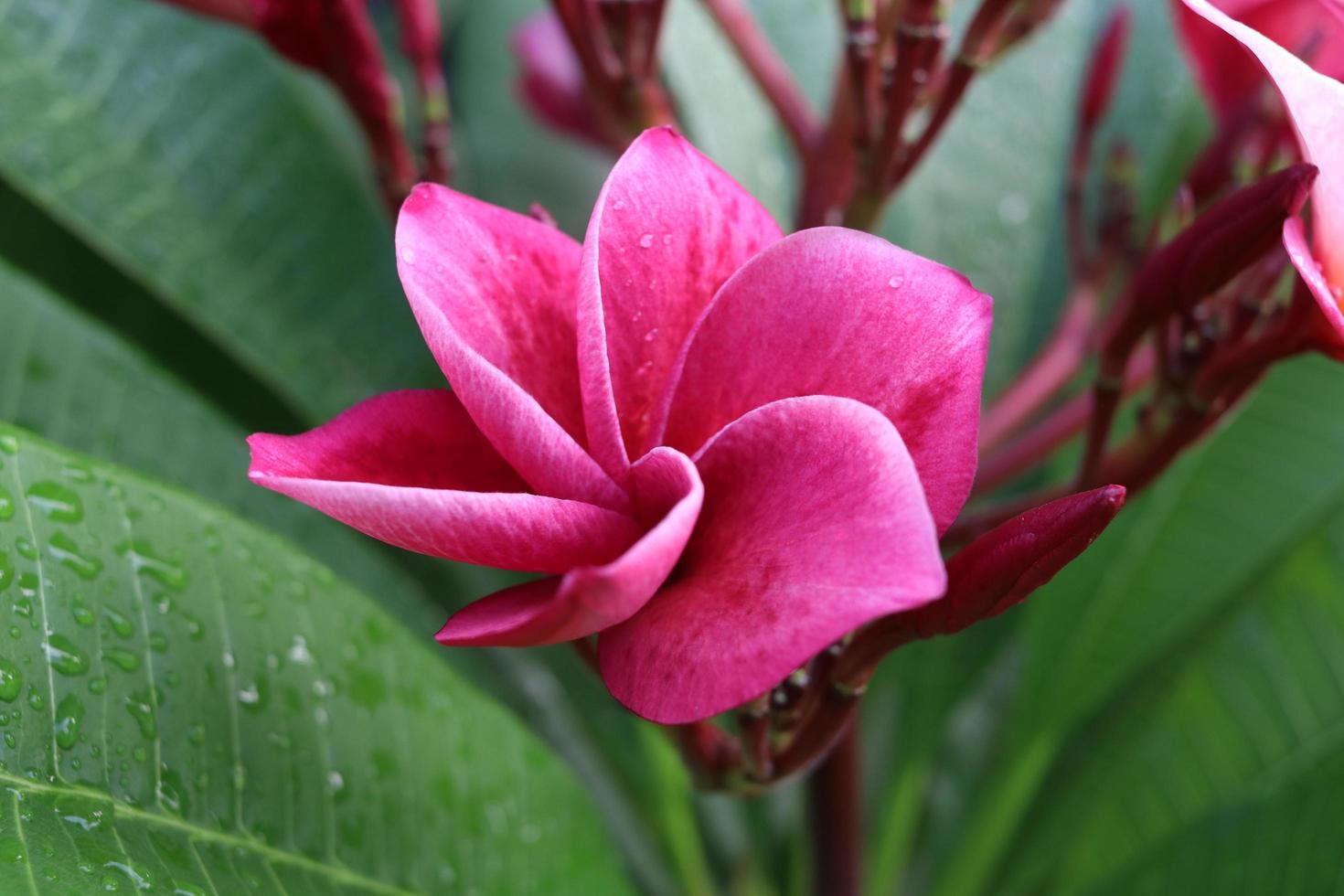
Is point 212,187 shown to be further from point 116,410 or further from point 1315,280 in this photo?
point 1315,280

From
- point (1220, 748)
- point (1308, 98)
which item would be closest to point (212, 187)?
point (1308, 98)

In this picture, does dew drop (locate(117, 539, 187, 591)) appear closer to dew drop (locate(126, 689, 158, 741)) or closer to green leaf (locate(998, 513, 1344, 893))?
dew drop (locate(126, 689, 158, 741))

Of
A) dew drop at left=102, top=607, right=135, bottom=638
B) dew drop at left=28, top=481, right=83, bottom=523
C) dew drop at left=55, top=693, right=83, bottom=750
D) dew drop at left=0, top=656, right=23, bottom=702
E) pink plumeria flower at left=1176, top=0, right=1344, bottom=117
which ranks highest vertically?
pink plumeria flower at left=1176, top=0, right=1344, bottom=117

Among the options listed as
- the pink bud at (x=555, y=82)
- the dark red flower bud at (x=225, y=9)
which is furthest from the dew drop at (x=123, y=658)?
the pink bud at (x=555, y=82)

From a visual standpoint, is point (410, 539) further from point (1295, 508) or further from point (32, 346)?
point (1295, 508)

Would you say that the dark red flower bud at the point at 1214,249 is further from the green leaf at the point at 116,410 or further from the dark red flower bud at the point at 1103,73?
the green leaf at the point at 116,410

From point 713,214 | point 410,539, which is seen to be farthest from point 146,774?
point 713,214

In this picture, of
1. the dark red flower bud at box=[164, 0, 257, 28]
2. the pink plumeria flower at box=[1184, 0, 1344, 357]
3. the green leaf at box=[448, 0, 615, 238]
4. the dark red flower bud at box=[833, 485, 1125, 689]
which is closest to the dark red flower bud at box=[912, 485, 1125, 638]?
the dark red flower bud at box=[833, 485, 1125, 689]
